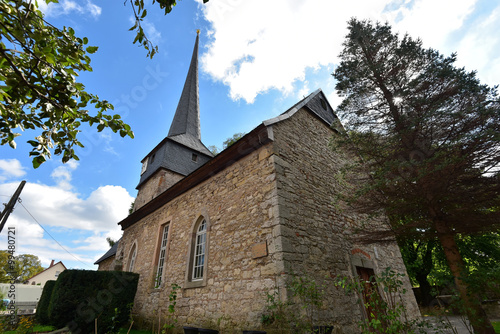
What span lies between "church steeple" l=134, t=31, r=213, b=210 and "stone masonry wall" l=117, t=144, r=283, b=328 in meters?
4.78

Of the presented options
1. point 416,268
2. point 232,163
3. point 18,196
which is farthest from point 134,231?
point 416,268

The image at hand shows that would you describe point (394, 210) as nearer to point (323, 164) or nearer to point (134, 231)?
point (323, 164)

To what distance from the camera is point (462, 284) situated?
4168 millimetres

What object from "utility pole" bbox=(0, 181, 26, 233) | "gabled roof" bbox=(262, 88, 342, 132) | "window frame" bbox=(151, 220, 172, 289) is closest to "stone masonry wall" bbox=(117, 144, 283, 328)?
"window frame" bbox=(151, 220, 172, 289)

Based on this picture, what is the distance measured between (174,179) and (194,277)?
7.26 meters

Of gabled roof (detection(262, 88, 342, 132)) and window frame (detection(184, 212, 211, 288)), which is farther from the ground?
gabled roof (detection(262, 88, 342, 132))

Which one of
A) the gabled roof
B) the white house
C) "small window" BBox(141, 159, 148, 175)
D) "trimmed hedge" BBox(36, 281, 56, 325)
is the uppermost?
"small window" BBox(141, 159, 148, 175)

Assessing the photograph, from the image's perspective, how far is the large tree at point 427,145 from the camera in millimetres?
4648

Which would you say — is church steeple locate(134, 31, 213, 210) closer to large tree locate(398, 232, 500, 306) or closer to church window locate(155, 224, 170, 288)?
church window locate(155, 224, 170, 288)

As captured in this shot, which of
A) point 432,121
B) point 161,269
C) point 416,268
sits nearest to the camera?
point 432,121

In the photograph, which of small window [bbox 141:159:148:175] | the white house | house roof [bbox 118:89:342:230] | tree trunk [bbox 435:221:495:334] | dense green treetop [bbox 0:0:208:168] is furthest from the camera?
the white house

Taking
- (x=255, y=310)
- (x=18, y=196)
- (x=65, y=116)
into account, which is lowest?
(x=255, y=310)

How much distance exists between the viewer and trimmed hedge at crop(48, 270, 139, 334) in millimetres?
7008

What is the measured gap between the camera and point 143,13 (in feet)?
6.88
